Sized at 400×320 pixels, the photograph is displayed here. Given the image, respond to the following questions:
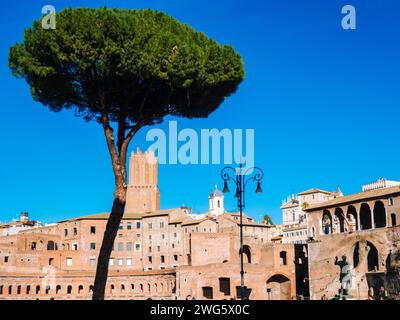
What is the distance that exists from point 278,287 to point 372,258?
11.4m

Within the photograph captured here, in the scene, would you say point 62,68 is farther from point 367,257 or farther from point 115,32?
point 367,257

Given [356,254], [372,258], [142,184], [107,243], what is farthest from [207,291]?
Answer: [142,184]

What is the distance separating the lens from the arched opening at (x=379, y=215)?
4673cm

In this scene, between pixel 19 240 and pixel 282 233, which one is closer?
pixel 19 240

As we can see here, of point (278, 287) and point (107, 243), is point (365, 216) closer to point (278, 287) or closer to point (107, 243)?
point (278, 287)

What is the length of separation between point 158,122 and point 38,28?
5432 mm

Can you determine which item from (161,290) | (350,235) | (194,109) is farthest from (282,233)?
(194,109)

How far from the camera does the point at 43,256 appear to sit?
202 feet

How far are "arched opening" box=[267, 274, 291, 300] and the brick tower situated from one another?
33447mm

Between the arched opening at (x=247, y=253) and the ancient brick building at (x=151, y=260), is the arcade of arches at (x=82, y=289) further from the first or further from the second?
the arched opening at (x=247, y=253)

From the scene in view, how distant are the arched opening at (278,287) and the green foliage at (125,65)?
113ft

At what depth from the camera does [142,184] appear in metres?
85.6

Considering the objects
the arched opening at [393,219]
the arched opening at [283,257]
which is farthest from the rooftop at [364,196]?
the arched opening at [283,257]

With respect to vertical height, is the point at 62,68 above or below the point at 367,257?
above
